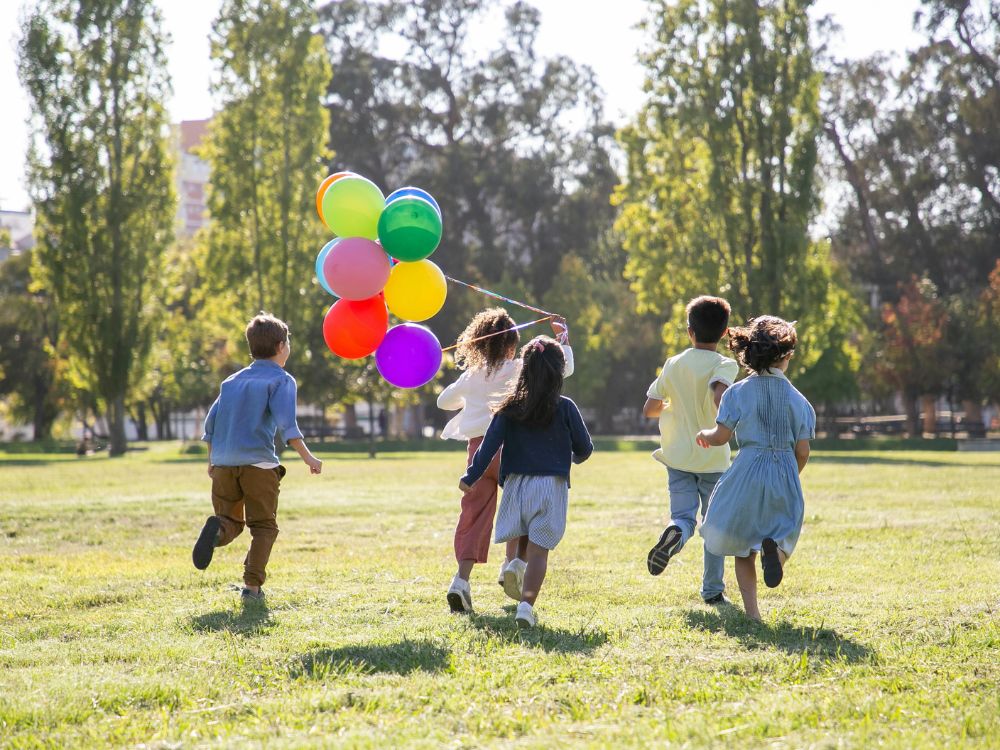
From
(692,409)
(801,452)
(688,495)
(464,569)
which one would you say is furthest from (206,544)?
(801,452)

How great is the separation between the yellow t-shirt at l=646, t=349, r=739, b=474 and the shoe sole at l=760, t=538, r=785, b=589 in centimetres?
101

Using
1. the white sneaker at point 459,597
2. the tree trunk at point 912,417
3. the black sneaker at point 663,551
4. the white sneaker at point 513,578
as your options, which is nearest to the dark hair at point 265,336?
the white sneaker at point 459,597

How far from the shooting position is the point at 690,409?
6.58 meters

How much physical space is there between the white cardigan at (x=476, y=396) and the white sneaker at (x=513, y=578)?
1.03m

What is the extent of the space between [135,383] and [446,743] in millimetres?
33136

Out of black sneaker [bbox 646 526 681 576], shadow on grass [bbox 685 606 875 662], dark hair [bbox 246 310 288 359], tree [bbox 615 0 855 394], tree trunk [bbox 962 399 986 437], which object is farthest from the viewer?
tree trunk [bbox 962 399 986 437]

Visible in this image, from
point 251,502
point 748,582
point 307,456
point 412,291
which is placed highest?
point 412,291

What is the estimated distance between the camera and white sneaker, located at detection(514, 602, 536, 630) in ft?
18.1

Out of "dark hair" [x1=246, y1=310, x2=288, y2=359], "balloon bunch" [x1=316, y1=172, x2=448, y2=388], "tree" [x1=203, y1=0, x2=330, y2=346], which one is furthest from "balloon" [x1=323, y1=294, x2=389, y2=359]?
"tree" [x1=203, y1=0, x2=330, y2=346]

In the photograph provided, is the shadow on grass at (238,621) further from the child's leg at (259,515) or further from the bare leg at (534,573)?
the bare leg at (534,573)

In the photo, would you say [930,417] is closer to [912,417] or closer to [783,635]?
[912,417]

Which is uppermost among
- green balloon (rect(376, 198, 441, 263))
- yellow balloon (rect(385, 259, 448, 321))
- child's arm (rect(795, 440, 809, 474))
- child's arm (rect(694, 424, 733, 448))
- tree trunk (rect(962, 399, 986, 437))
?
green balloon (rect(376, 198, 441, 263))

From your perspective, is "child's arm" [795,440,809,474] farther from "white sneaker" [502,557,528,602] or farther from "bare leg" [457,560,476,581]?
"bare leg" [457,560,476,581]

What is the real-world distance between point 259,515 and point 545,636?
7.16ft
